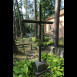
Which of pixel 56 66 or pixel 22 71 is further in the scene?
pixel 56 66
